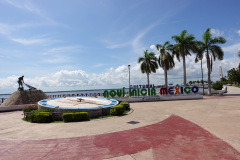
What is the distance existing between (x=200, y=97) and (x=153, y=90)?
10638 millimetres

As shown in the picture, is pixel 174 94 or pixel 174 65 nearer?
pixel 174 94

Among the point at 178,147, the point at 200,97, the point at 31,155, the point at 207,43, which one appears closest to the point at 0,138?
the point at 31,155

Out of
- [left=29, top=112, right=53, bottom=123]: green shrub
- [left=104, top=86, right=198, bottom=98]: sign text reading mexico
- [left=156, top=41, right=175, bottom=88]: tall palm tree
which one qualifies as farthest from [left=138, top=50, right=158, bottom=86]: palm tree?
[left=29, top=112, right=53, bottom=123]: green shrub

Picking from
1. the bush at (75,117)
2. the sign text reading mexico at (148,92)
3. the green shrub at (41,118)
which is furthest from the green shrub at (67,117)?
the sign text reading mexico at (148,92)

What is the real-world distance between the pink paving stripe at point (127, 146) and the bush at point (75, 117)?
4818mm

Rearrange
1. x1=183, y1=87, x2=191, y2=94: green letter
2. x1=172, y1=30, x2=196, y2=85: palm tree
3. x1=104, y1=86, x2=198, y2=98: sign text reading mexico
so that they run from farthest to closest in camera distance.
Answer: x1=172, y1=30, x2=196, y2=85: palm tree < x1=183, y1=87, x2=191, y2=94: green letter < x1=104, y1=86, x2=198, y2=98: sign text reading mexico

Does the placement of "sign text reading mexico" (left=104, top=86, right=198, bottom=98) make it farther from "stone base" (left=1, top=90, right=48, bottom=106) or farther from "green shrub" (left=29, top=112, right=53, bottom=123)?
"green shrub" (left=29, top=112, right=53, bottom=123)

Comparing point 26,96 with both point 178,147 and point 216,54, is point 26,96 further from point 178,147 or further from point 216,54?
point 216,54

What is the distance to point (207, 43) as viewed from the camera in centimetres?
3897

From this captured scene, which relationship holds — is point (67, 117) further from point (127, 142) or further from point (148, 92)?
point (148, 92)

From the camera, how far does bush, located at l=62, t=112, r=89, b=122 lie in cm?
1433

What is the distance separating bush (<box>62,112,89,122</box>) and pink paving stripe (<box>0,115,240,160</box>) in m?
4.82

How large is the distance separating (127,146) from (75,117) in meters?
7.68

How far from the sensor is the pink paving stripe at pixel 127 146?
7.50 m
